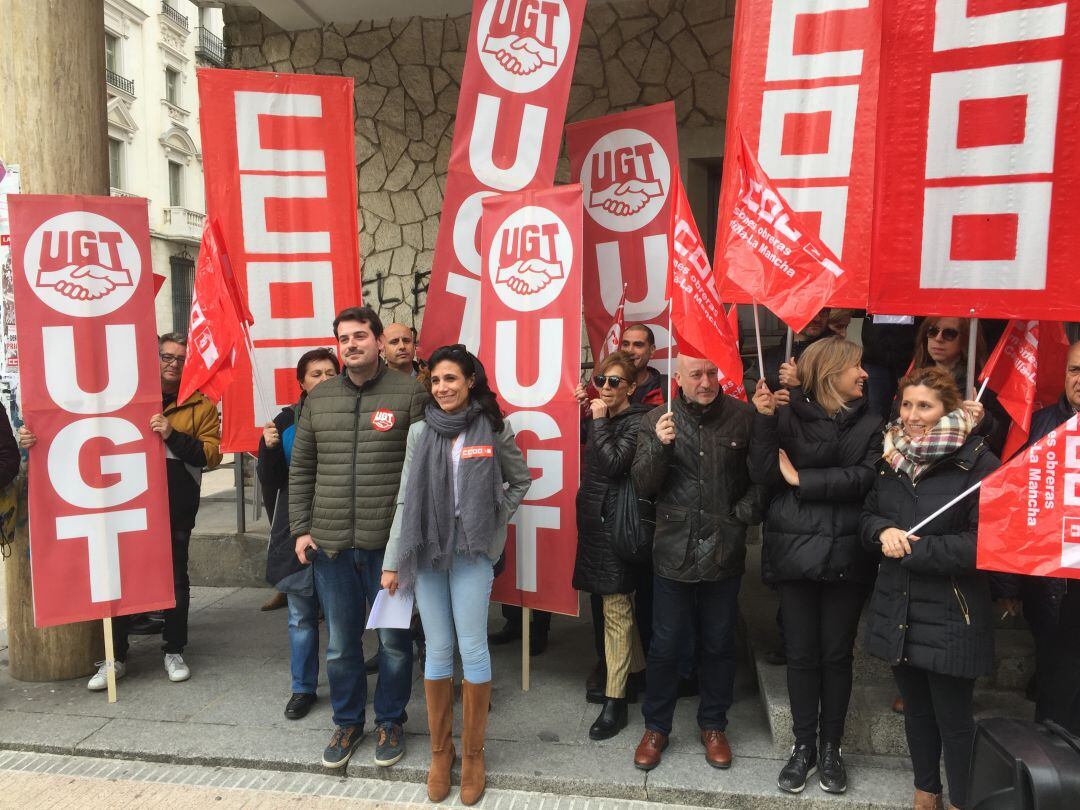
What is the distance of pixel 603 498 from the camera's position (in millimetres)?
3918

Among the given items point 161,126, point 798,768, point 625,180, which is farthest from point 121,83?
point 798,768

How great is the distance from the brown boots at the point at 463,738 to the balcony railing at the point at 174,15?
34015 millimetres

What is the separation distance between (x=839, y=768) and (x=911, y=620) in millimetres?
807

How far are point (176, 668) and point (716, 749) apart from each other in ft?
9.85

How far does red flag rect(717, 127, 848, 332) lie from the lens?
10.6 feet

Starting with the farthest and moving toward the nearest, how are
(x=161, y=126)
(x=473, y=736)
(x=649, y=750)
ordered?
(x=161, y=126), (x=649, y=750), (x=473, y=736)

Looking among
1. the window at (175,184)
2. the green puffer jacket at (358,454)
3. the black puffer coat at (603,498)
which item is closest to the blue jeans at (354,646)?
the green puffer jacket at (358,454)

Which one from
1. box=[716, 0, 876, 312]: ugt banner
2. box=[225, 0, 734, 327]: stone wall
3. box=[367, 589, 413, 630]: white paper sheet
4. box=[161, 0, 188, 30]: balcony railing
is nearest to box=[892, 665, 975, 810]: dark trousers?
box=[716, 0, 876, 312]: ugt banner

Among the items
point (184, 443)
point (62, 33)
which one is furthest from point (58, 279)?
point (62, 33)

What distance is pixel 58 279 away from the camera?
13.9ft

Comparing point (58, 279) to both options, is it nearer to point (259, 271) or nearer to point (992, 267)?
point (259, 271)

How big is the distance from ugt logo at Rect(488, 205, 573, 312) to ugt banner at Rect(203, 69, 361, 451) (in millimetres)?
1223

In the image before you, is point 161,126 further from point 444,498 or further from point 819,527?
point 819,527

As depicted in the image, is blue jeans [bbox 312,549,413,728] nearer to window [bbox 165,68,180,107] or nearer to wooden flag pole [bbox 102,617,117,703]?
wooden flag pole [bbox 102,617,117,703]
